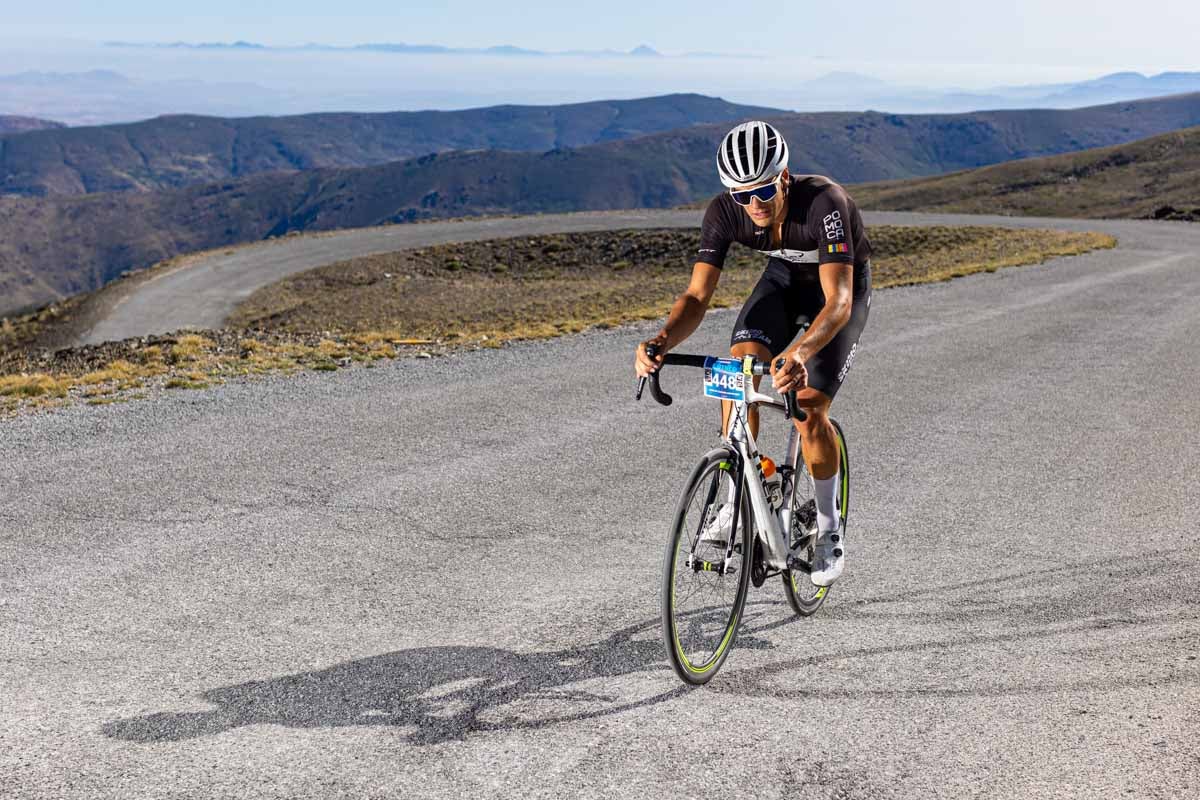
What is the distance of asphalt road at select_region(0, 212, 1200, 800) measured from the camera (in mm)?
4012

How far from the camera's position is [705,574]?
15.9 ft

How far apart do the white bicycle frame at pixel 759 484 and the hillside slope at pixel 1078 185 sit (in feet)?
275

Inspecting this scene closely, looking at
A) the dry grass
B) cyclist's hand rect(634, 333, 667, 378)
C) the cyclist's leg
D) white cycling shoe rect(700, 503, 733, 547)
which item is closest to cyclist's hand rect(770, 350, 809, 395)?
the cyclist's leg

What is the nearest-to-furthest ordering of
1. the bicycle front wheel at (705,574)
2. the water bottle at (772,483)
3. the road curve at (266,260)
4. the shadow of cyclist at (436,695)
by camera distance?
the shadow of cyclist at (436,695) → the bicycle front wheel at (705,574) → the water bottle at (772,483) → the road curve at (266,260)

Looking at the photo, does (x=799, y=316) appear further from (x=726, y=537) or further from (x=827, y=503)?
(x=726, y=537)

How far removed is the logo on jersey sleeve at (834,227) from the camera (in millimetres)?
4934

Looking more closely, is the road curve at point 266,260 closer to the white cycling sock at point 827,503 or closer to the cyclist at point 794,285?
the cyclist at point 794,285

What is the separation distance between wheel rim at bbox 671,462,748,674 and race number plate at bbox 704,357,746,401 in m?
0.34

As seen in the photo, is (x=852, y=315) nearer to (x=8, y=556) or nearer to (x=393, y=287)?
(x=8, y=556)

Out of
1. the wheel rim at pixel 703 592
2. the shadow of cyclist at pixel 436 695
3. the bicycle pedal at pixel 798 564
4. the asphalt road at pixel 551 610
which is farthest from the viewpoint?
the bicycle pedal at pixel 798 564

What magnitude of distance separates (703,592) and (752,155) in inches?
82.8

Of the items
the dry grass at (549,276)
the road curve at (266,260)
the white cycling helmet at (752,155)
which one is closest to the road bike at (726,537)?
the white cycling helmet at (752,155)

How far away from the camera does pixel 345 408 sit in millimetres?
10992

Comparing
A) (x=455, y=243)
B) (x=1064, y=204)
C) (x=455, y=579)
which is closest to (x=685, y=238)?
(x=455, y=243)
